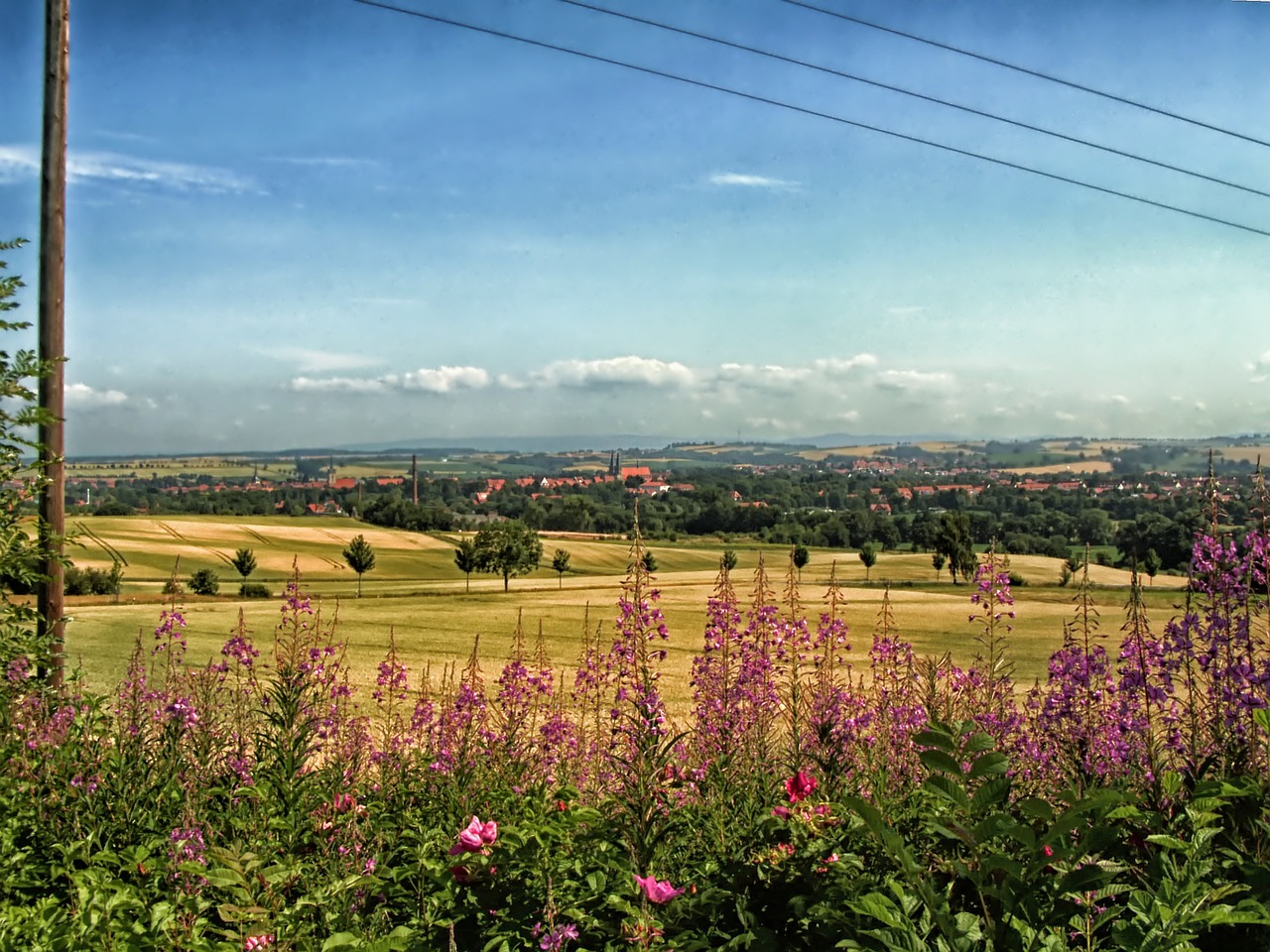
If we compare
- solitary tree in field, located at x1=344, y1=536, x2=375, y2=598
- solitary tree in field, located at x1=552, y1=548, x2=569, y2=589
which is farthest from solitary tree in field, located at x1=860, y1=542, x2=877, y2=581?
solitary tree in field, located at x1=344, y1=536, x2=375, y2=598

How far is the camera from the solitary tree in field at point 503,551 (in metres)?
68.2

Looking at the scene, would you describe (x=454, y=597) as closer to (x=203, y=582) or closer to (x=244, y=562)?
(x=203, y=582)

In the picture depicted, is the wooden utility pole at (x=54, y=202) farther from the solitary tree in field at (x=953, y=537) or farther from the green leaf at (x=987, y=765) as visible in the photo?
the solitary tree in field at (x=953, y=537)

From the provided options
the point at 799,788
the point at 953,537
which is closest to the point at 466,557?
the point at 953,537

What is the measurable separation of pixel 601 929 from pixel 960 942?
1.20 metres

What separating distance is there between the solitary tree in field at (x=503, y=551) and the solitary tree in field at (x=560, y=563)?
2.83 meters

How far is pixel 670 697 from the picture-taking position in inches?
905

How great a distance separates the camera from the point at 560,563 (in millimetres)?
74125

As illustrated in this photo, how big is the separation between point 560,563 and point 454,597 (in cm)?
1998

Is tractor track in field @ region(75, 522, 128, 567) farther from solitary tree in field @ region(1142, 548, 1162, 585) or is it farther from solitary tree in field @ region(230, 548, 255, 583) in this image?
solitary tree in field @ region(1142, 548, 1162, 585)

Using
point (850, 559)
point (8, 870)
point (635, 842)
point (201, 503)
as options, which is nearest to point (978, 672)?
point (635, 842)

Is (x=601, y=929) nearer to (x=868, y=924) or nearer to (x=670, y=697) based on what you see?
(x=868, y=924)

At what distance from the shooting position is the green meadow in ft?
96.5

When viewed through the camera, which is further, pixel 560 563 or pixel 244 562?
pixel 560 563
